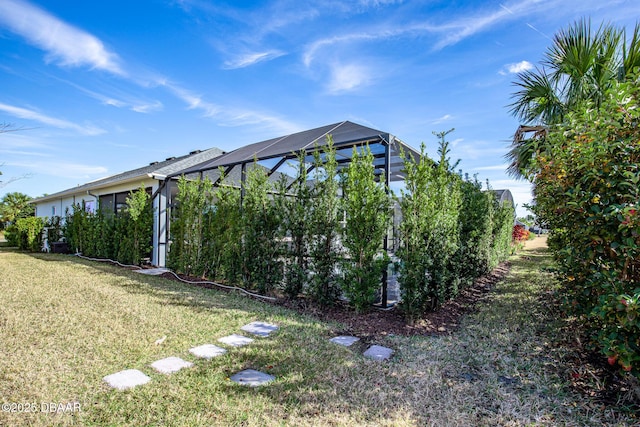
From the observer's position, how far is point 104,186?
44.3ft

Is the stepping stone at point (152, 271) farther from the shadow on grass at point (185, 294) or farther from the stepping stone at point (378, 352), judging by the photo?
the stepping stone at point (378, 352)

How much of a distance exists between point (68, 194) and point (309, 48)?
16.1m

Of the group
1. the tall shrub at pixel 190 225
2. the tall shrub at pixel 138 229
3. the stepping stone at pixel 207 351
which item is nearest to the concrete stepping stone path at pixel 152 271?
the tall shrub at pixel 190 225

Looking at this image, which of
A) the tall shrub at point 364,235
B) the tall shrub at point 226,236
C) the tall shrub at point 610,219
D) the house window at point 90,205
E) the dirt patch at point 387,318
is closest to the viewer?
the tall shrub at point 610,219

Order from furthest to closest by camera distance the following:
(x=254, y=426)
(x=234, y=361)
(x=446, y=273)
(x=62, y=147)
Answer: (x=62, y=147)
(x=446, y=273)
(x=234, y=361)
(x=254, y=426)

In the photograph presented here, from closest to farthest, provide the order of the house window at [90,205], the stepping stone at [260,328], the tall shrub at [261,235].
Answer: the stepping stone at [260,328] → the tall shrub at [261,235] → the house window at [90,205]

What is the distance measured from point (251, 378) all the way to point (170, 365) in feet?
2.96

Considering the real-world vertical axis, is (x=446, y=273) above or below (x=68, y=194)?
below

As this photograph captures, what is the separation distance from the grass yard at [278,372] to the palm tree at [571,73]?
2.84 metres

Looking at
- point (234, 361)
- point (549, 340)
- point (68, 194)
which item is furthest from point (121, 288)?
point (68, 194)

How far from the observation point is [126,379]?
2994mm

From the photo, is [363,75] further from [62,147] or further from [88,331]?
[62,147]

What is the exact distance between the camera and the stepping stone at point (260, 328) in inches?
171

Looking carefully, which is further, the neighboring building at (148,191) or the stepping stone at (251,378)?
the neighboring building at (148,191)
